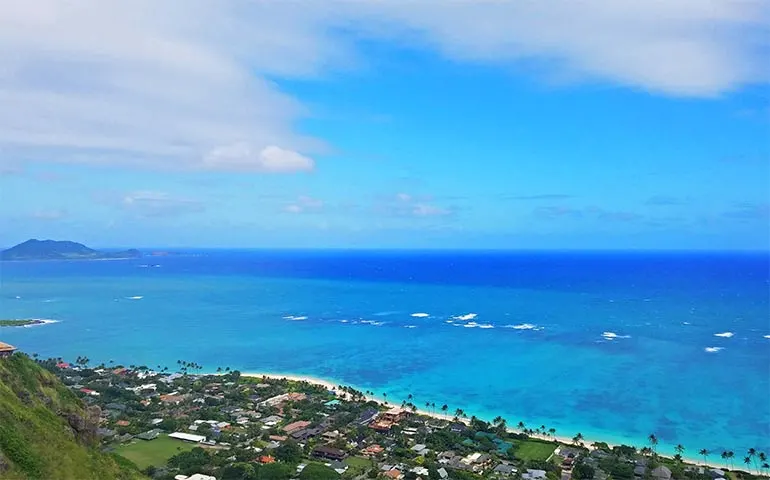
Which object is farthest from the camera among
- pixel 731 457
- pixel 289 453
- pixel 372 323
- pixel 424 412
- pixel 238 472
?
pixel 372 323

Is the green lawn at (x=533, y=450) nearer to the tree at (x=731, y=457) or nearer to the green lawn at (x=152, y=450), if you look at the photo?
the tree at (x=731, y=457)

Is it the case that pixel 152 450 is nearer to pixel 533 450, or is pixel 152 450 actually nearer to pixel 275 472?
pixel 275 472

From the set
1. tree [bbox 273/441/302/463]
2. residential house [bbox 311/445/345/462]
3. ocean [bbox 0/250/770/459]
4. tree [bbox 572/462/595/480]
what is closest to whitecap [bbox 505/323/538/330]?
ocean [bbox 0/250/770/459]

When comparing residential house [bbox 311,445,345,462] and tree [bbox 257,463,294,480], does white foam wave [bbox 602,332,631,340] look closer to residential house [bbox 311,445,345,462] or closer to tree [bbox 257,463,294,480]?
residential house [bbox 311,445,345,462]

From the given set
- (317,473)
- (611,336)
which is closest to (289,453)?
(317,473)

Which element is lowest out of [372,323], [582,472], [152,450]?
[152,450]

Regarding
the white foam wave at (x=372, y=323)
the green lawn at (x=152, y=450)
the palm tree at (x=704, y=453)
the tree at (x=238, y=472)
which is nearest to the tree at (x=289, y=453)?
the tree at (x=238, y=472)

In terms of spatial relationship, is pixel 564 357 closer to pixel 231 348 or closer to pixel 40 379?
pixel 231 348
